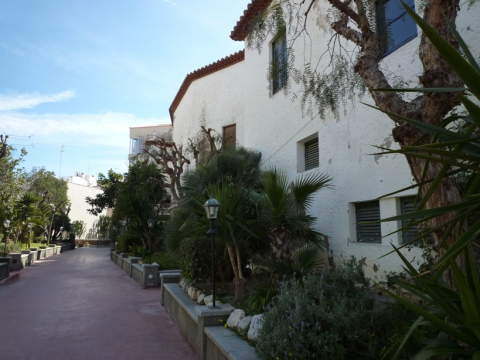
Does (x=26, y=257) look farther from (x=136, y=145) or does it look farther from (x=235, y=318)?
(x=136, y=145)

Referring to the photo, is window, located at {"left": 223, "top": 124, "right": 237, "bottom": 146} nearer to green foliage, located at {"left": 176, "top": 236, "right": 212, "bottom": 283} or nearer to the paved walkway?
the paved walkway

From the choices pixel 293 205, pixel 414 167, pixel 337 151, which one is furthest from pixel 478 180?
pixel 337 151

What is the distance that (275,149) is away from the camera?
36.3 feet

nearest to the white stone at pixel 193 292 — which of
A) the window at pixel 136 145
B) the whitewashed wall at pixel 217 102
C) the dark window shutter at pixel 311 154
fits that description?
the dark window shutter at pixel 311 154

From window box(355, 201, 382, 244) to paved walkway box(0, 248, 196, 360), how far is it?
393 cm

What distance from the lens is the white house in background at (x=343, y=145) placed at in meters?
6.54

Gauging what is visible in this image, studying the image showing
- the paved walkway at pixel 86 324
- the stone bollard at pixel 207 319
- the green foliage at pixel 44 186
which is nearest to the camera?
the stone bollard at pixel 207 319

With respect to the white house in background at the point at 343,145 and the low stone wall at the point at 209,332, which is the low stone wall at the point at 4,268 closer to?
the low stone wall at the point at 209,332

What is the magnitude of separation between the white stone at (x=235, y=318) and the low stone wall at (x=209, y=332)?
3.4 inches

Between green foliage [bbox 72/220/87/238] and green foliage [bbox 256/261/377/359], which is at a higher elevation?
green foliage [bbox 72/220/87/238]

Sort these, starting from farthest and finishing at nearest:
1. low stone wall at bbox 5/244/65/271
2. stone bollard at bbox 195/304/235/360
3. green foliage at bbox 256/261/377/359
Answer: low stone wall at bbox 5/244/65/271 < stone bollard at bbox 195/304/235/360 < green foliage at bbox 256/261/377/359

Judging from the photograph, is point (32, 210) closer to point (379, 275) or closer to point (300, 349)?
point (379, 275)

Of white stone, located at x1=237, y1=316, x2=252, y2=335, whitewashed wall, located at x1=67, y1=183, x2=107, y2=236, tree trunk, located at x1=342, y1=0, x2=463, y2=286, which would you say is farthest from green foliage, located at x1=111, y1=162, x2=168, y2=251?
whitewashed wall, located at x1=67, y1=183, x2=107, y2=236

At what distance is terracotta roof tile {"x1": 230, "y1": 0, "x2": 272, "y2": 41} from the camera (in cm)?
1116
